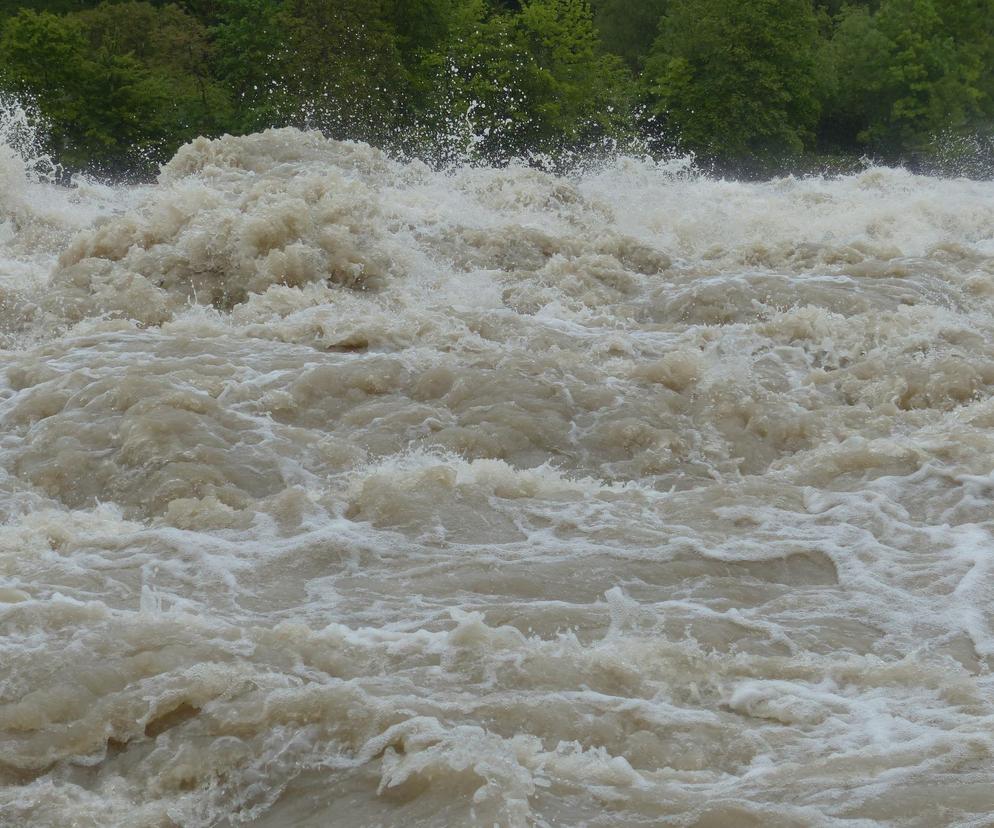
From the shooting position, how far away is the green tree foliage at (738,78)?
Result: 1113 inches

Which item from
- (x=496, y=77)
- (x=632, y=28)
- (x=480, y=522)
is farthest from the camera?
(x=632, y=28)

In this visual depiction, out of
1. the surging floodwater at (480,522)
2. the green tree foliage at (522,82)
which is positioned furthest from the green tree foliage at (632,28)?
the surging floodwater at (480,522)

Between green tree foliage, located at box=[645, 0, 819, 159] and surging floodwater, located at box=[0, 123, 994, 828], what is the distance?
16.6 meters

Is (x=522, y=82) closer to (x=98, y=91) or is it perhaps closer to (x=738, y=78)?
(x=738, y=78)

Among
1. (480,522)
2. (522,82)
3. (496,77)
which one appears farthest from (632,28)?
(480,522)

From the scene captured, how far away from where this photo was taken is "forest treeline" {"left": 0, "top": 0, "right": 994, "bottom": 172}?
77.9ft

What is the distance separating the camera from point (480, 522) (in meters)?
6.12

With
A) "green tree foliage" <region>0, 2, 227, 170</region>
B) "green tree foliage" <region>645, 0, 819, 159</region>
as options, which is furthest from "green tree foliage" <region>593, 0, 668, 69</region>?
"green tree foliage" <region>0, 2, 227, 170</region>

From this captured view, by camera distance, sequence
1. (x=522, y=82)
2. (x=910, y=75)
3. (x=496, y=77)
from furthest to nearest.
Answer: (x=910, y=75) → (x=522, y=82) → (x=496, y=77)

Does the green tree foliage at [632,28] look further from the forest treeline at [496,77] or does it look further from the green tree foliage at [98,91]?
the green tree foliage at [98,91]

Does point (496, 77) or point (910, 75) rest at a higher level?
point (910, 75)

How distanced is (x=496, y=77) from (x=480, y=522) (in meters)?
21.8

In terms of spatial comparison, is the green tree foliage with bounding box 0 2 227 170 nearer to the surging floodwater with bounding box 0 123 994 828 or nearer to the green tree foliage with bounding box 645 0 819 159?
the green tree foliage with bounding box 645 0 819 159

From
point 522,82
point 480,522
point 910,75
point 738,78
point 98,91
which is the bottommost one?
point 480,522
